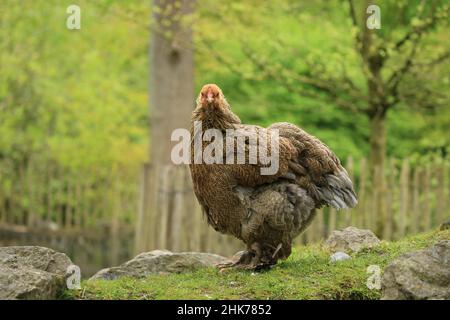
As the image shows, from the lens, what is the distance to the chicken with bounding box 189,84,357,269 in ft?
21.0

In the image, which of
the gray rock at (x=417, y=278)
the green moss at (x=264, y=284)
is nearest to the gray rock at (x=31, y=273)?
the green moss at (x=264, y=284)

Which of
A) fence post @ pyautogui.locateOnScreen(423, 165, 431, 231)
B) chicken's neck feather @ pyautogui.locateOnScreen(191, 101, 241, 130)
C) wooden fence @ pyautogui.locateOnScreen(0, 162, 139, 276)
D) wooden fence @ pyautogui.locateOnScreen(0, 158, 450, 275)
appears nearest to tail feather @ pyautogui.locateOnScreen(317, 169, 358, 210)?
chicken's neck feather @ pyautogui.locateOnScreen(191, 101, 241, 130)

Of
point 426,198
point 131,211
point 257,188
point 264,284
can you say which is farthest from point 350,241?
point 131,211

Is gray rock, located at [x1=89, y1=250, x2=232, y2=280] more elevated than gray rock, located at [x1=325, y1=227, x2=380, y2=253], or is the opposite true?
gray rock, located at [x1=325, y1=227, x2=380, y2=253]

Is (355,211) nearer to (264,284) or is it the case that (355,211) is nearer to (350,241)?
(350,241)

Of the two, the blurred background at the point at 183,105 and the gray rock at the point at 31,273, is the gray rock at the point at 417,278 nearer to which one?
the gray rock at the point at 31,273

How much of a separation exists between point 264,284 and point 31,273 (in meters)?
1.86

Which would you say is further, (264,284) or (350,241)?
(350,241)

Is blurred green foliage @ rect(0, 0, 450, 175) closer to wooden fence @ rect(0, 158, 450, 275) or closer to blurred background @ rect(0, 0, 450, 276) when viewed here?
blurred background @ rect(0, 0, 450, 276)

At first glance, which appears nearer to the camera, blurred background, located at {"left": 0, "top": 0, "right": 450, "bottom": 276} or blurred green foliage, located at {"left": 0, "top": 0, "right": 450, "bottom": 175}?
blurred background, located at {"left": 0, "top": 0, "right": 450, "bottom": 276}

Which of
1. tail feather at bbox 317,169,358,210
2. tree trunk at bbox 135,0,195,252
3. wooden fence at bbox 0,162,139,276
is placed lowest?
wooden fence at bbox 0,162,139,276

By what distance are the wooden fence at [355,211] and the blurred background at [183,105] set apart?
0.07 feet

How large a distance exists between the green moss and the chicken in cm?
30

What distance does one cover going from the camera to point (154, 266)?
7.03m
